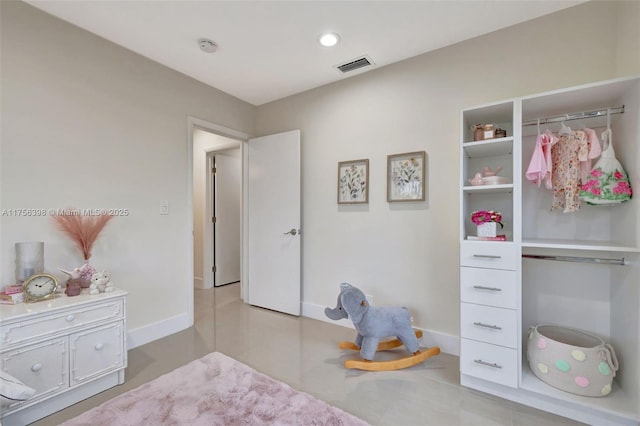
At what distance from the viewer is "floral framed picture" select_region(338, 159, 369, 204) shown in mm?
2742

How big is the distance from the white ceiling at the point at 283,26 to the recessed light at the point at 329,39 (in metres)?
0.05

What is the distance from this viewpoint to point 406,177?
2516 mm

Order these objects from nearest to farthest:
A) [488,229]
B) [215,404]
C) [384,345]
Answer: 1. [215,404]
2. [488,229]
3. [384,345]

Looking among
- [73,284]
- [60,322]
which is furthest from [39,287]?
[60,322]

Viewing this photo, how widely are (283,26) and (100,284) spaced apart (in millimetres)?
2178

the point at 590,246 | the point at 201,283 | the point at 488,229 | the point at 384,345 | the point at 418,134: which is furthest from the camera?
the point at 201,283

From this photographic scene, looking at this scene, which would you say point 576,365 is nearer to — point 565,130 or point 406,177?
point 565,130

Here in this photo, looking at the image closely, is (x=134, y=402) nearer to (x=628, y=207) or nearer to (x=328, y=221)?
(x=328, y=221)

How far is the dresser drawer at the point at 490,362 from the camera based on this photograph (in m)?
1.69

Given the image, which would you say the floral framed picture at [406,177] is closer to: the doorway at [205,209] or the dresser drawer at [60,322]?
the dresser drawer at [60,322]

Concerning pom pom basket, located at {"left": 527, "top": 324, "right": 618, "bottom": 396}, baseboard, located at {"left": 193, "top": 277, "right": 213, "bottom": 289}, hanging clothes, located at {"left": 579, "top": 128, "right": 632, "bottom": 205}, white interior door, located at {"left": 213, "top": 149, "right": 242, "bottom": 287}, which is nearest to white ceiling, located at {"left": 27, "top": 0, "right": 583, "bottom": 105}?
hanging clothes, located at {"left": 579, "top": 128, "right": 632, "bottom": 205}

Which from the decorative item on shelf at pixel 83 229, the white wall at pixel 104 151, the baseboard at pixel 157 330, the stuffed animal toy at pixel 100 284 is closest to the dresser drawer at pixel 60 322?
the stuffed animal toy at pixel 100 284

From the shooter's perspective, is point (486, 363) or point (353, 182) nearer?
point (486, 363)

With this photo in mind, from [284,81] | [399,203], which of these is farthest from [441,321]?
[284,81]
